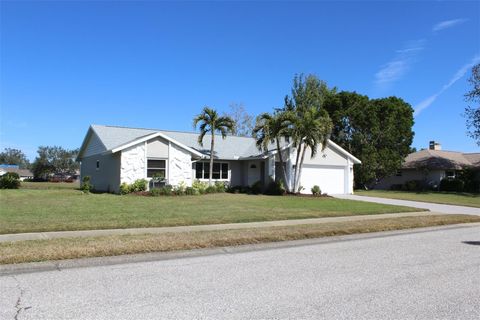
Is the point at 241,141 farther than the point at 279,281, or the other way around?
the point at 241,141

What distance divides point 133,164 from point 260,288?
1936cm

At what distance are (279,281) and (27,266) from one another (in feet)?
13.6

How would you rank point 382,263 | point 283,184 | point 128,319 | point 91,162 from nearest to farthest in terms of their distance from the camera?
point 128,319, point 382,263, point 283,184, point 91,162

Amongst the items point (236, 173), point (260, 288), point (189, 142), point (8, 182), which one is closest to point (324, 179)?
point (236, 173)

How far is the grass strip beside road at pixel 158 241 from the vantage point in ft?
24.3

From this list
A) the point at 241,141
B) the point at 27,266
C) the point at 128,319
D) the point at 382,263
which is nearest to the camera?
the point at 128,319

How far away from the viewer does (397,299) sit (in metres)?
5.42

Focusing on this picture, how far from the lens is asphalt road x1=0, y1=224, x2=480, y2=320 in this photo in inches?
190

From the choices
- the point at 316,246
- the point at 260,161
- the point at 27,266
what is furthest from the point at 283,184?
the point at 27,266

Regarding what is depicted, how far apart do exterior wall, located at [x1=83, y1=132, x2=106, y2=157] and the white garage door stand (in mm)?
13990

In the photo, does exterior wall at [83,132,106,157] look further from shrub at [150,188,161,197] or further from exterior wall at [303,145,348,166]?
exterior wall at [303,145,348,166]

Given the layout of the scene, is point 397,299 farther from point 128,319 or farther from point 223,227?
point 223,227

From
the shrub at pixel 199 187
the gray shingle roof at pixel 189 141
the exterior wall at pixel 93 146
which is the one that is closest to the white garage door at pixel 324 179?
the gray shingle roof at pixel 189 141

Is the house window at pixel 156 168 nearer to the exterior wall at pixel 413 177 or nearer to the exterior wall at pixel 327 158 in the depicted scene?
the exterior wall at pixel 327 158
